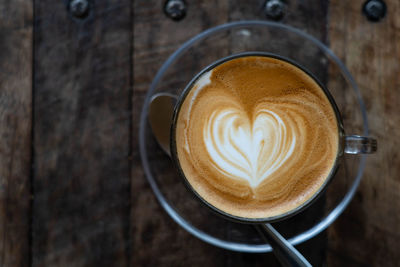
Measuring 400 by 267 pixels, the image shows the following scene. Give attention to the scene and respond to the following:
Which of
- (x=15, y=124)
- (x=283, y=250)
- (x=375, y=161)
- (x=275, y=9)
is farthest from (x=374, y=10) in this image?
(x=15, y=124)

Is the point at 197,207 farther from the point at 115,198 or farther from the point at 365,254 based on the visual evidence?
the point at 365,254

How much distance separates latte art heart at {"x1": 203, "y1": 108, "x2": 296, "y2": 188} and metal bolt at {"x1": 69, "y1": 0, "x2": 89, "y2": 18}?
40 centimetres

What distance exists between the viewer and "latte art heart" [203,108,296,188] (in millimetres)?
722

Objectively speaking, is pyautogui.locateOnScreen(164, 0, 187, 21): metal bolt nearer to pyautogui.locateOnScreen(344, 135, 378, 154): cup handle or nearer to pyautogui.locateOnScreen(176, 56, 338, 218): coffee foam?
pyautogui.locateOnScreen(176, 56, 338, 218): coffee foam


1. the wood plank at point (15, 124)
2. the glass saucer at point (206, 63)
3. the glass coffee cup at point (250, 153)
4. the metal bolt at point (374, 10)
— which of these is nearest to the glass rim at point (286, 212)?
the glass coffee cup at point (250, 153)

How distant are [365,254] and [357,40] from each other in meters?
0.47

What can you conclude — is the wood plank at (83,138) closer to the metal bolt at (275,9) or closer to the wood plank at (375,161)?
the metal bolt at (275,9)

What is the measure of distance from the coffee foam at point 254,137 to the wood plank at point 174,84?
0.16 metres

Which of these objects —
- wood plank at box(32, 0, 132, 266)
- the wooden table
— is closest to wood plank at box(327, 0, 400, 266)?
the wooden table

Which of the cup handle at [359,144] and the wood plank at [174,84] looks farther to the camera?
the wood plank at [174,84]

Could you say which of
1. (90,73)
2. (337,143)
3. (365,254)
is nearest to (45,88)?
(90,73)

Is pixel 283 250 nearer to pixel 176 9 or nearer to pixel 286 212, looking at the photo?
pixel 286 212

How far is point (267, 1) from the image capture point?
0.88m

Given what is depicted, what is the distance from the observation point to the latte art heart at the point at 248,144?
0.72m
